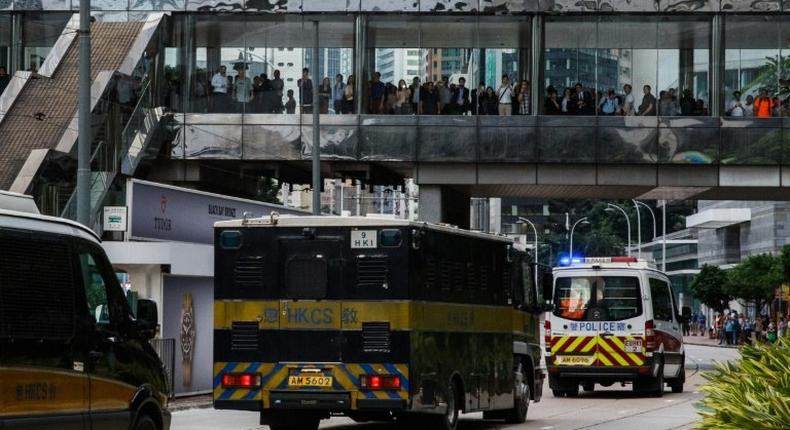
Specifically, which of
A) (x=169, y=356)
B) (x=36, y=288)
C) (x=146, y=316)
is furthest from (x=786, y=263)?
(x=36, y=288)

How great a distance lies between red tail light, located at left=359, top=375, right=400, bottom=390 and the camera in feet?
60.5

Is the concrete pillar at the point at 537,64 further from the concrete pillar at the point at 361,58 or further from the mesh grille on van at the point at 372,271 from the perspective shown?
the mesh grille on van at the point at 372,271

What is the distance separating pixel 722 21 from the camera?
44.6 m

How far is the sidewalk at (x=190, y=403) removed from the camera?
25.9 metres

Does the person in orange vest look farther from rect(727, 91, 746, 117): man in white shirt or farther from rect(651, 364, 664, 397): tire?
rect(651, 364, 664, 397): tire

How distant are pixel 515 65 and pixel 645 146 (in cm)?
434

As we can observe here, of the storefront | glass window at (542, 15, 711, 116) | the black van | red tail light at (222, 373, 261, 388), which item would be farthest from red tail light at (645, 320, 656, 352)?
the black van

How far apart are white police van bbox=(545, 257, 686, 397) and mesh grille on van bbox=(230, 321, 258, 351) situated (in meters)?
12.8

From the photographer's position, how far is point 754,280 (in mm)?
84688

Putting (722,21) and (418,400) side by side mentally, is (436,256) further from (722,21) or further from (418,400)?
(722,21)

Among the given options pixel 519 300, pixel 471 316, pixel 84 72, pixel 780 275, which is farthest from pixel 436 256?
pixel 780 275

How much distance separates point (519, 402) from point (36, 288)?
12.1 m

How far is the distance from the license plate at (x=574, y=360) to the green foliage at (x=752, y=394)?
1544 cm

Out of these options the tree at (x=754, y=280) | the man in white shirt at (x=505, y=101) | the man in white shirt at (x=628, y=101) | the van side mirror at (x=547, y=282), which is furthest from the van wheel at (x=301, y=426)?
the tree at (x=754, y=280)
